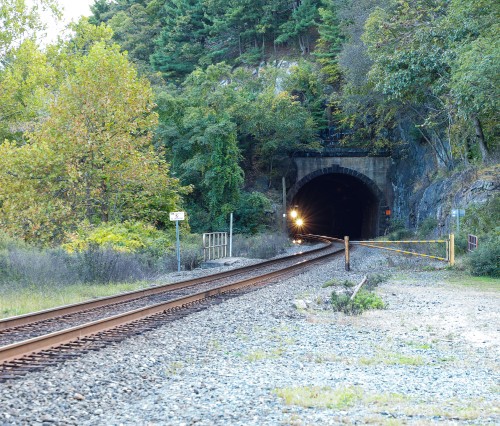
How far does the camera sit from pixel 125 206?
84.8ft

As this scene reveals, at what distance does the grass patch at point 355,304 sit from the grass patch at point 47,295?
5398 millimetres

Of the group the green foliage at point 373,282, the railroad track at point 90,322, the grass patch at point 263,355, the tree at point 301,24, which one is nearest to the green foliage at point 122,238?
the railroad track at point 90,322

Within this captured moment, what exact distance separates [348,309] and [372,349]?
340 cm

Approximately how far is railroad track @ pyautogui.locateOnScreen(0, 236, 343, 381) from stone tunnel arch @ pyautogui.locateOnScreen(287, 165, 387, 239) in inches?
1260

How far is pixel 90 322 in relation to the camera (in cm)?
1027

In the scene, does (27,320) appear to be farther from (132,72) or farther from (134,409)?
(132,72)

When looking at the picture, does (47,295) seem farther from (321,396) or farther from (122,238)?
(321,396)

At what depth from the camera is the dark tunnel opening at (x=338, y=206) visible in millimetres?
52688

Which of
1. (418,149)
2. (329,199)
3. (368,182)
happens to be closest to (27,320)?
(418,149)

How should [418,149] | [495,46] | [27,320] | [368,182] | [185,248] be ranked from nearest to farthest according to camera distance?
[27,320] → [495,46] → [185,248] → [418,149] → [368,182]

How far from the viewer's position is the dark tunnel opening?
5269 centimetres

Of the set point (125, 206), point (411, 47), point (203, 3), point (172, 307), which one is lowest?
point (172, 307)

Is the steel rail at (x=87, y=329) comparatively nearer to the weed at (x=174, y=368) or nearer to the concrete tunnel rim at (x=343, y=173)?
the weed at (x=174, y=368)

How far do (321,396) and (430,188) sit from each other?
33.6 meters
